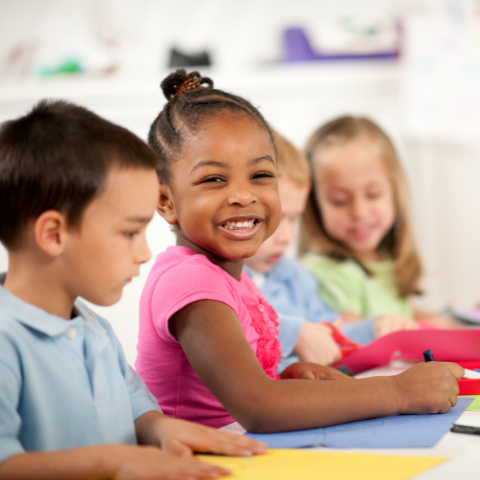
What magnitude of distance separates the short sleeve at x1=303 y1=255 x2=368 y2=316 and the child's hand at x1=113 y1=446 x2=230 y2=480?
1.12 m

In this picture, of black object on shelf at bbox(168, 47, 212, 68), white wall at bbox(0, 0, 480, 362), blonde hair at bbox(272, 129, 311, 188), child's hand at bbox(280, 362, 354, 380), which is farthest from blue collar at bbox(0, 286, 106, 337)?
black object on shelf at bbox(168, 47, 212, 68)

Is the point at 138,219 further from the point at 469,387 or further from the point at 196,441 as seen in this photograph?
the point at 469,387

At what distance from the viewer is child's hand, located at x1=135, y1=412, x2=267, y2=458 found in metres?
0.59

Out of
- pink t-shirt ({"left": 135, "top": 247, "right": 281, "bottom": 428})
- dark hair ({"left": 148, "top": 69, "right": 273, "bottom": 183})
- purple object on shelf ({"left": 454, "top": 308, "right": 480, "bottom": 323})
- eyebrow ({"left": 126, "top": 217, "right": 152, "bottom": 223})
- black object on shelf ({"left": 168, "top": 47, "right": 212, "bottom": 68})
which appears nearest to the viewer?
eyebrow ({"left": 126, "top": 217, "right": 152, "bottom": 223})

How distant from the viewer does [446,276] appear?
2.62 meters

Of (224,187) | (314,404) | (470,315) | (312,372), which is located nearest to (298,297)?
(470,315)

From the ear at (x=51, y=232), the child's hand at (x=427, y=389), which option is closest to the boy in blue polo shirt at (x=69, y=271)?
the ear at (x=51, y=232)

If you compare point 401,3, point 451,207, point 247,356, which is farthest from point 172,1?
point 247,356

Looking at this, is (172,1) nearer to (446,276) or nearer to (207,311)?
(446,276)

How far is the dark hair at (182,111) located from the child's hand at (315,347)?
0.37 m

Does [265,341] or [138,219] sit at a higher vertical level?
[138,219]

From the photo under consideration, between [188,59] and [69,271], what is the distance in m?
1.73

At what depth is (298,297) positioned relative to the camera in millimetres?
1482

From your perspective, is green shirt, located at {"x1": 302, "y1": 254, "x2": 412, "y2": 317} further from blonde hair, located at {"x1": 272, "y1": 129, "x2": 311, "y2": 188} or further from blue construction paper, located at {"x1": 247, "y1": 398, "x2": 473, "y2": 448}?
blue construction paper, located at {"x1": 247, "y1": 398, "x2": 473, "y2": 448}
